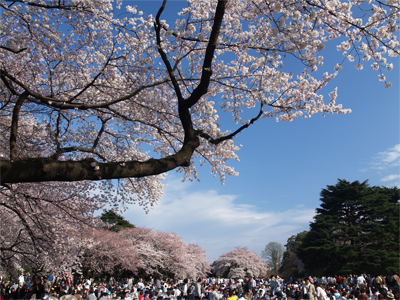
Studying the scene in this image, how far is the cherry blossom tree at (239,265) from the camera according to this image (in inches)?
1330

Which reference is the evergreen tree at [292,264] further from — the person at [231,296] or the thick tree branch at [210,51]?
the thick tree branch at [210,51]

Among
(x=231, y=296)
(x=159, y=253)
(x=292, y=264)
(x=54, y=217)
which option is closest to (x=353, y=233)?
(x=292, y=264)

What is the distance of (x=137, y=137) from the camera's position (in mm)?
8219

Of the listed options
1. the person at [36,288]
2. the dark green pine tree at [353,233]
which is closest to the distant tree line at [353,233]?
the dark green pine tree at [353,233]

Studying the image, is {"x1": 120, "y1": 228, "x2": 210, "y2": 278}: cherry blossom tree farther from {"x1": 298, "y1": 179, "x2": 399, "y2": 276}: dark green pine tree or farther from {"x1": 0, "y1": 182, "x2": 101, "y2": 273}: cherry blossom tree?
{"x1": 0, "y1": 182, "x2": 101, "y2": 273}: cherry blossom tree

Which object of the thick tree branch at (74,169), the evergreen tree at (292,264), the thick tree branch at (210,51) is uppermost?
the thick tree branch at (210,51)

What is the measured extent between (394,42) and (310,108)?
2.10 meters

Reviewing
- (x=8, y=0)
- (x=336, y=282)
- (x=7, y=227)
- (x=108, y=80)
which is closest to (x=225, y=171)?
(x=108, y=80)

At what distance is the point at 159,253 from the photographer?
2520 cm

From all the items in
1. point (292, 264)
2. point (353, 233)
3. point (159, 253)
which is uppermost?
point (353, 233)

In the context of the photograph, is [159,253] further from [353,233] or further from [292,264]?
[292,264]

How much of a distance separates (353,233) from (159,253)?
59.8 feet

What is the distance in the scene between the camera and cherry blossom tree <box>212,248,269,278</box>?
3378 centimetres

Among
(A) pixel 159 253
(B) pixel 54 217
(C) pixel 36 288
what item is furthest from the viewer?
(A) pixel 159 253
